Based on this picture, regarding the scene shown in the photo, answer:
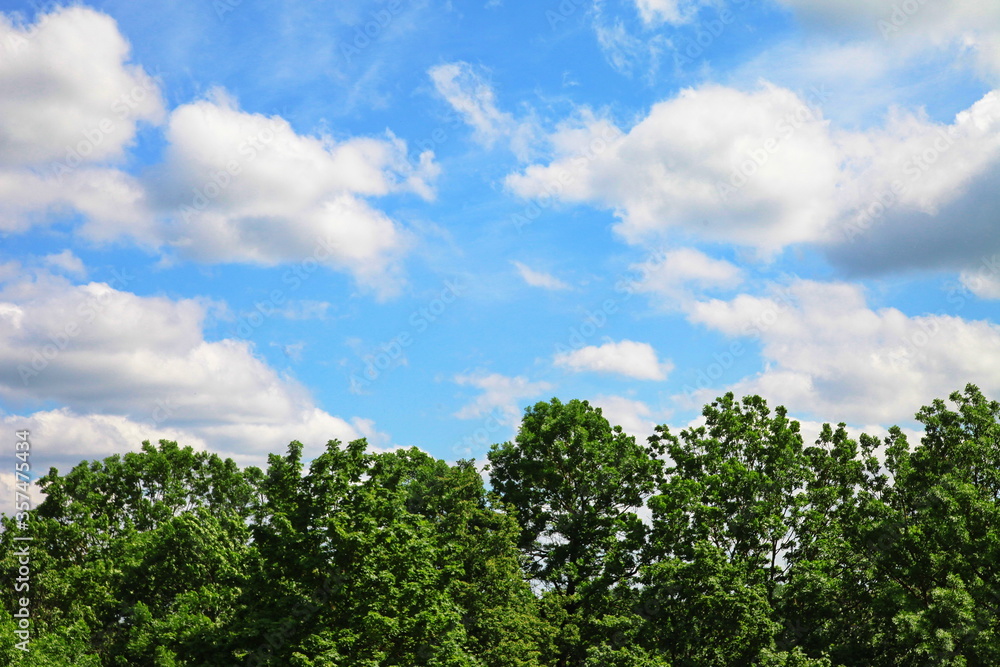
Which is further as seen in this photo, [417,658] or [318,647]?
[417,658]

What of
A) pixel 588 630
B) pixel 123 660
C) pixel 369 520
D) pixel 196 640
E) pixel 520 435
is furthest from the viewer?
pixel 520 435

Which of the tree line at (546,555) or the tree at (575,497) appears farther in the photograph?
the tree at (575,497)

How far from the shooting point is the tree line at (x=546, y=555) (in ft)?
94.7

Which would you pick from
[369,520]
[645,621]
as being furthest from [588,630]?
[369,520]

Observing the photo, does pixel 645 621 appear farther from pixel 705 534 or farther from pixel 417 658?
pixel 417 658

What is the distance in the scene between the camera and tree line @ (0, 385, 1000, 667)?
28.9 m

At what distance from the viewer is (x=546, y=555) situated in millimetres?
44281

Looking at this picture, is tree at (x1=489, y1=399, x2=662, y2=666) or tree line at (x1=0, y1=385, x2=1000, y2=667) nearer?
tree line at (x1=0, y1=385, x2=1000, y2=667)

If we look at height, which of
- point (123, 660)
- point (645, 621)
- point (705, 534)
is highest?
point (705, 534)

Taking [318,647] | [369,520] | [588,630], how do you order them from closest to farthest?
1. [318,647]
2. [369,520]
3. [588,630]

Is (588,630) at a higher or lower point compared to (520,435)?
lower

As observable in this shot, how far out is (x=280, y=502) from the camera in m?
29.7

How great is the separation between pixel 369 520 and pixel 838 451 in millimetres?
23388

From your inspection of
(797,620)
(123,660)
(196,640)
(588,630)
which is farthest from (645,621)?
(123,660)
